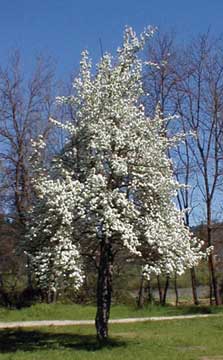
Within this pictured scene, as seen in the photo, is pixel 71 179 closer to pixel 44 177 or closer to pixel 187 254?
pixel 44 177

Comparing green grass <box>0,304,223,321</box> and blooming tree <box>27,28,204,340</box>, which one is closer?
blooming tree <box>27,28,204,340</box>

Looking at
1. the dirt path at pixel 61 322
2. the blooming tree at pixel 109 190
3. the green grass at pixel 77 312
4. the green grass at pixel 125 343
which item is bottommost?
the green grass at pixel 125 343

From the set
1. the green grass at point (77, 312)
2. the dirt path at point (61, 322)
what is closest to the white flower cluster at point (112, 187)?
the dirt path at point (61, 322)

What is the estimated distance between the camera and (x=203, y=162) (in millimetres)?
32094

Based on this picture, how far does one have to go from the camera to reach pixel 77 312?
2591 centimetres

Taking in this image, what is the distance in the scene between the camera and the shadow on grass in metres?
15.5

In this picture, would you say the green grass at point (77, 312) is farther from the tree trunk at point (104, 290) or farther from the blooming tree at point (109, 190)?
the blooming tree at point (109, 190)

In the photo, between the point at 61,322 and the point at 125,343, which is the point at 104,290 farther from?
the point at 61,322

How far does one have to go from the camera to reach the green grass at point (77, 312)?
24859 mm

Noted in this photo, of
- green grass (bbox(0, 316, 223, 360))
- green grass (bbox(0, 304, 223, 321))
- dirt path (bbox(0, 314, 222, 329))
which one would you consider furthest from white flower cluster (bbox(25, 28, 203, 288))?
green grass (bbox(0, 304, 223, 321))

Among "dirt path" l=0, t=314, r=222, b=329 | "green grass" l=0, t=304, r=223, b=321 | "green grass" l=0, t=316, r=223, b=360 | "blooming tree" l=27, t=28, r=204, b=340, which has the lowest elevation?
"green grass" l=0, t=316, r=223, b=360

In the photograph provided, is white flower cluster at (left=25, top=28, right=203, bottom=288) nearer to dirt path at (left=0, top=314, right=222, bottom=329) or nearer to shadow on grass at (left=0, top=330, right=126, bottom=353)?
shadow on grass at (left=0, top=330, right=126, bottom=353)

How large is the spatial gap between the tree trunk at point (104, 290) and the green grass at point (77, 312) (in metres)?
8.29

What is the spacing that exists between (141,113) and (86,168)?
2065 millimetres
